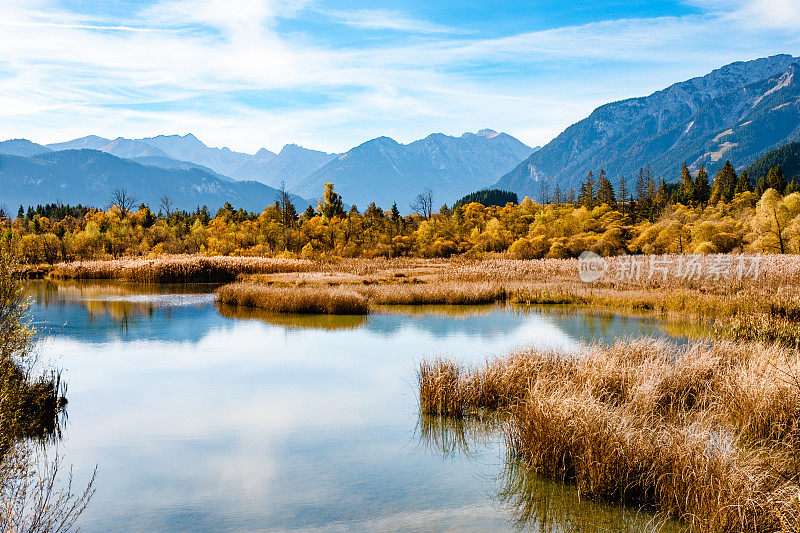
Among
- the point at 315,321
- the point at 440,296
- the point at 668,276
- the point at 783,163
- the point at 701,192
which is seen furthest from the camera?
the point at 783,163

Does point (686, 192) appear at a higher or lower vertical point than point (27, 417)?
Result: higher

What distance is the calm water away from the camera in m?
7.93

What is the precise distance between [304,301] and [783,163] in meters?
171

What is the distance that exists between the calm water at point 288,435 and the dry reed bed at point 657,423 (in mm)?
530

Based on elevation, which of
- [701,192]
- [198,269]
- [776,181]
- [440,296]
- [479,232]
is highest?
[776,181]

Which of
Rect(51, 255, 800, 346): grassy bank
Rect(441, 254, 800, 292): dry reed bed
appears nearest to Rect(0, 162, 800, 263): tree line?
Rect(51, 255, 800, 346): grassy bank

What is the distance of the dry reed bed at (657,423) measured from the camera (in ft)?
23.1

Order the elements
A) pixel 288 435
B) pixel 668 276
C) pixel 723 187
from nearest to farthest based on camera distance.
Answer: pixel 288 435 < pixel 668 276 < pixel 723 187

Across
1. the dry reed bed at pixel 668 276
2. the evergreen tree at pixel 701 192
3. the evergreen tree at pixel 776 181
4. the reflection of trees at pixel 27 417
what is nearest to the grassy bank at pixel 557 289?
the dry reed bed at pixel 668 276

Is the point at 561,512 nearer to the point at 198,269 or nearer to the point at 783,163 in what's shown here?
the point at 198,269

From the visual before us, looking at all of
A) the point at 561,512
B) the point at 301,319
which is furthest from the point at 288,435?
the point at 301,319

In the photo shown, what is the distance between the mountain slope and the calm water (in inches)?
6121

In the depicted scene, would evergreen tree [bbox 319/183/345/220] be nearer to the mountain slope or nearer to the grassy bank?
the grassy bank

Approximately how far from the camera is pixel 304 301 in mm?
28484
